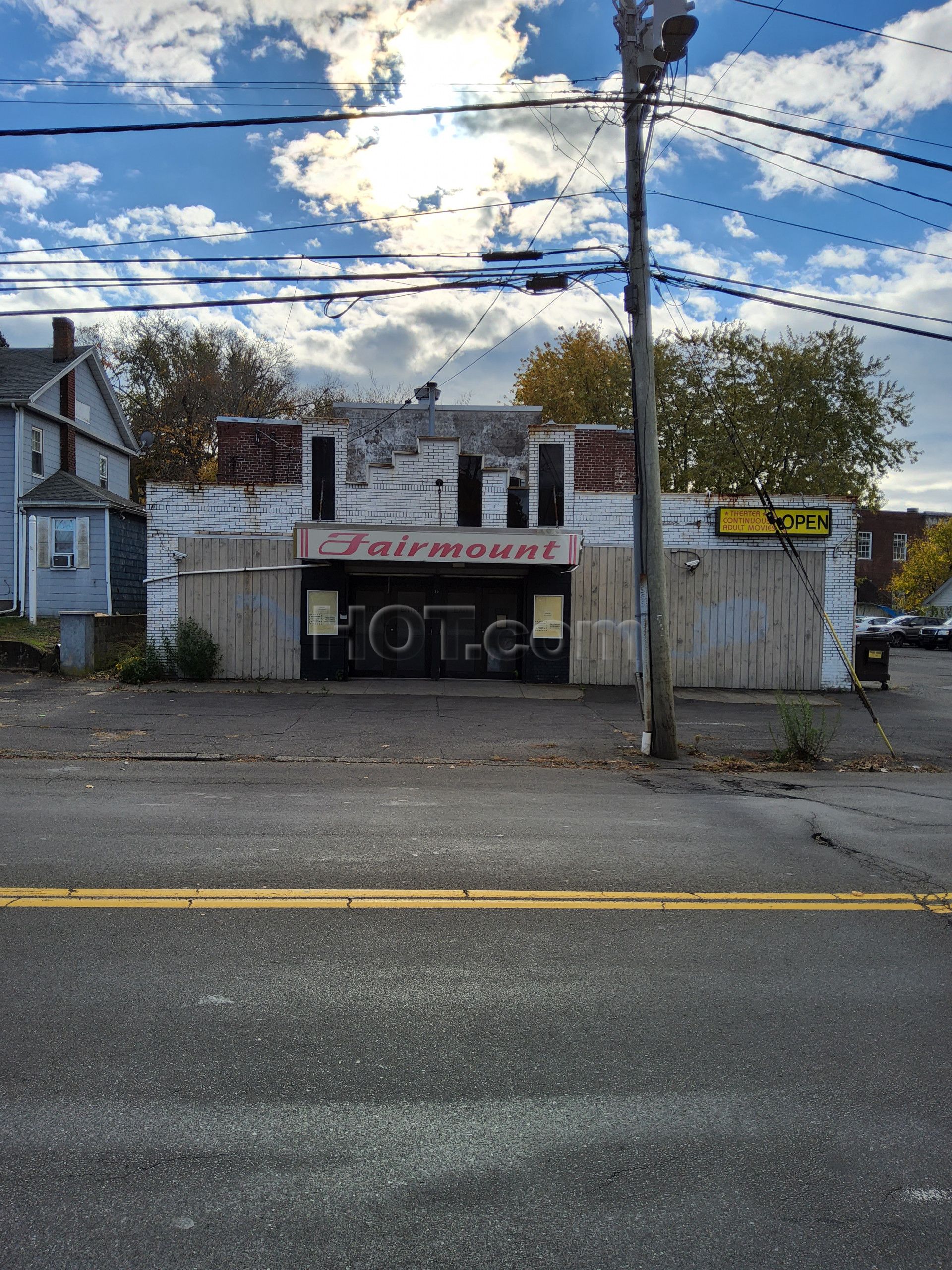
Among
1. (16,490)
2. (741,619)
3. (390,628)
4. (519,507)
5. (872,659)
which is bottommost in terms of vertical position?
(872,659)

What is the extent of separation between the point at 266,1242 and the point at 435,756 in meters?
9.25

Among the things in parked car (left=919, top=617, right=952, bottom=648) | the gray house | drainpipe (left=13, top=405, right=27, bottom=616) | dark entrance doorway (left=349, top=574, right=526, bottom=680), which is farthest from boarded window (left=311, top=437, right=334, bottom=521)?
parked car (left=919, top=617, right=952, bottom=648)

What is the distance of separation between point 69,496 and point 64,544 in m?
1.52

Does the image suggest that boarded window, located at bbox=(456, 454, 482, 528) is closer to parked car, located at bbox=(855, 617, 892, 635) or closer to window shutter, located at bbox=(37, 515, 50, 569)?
window shutter, located at bbox=(37, 515, 50, 569)

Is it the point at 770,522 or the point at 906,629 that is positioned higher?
the point at 770,522

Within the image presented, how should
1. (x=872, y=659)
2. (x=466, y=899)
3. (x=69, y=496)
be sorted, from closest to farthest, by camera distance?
(x=466, y=899) → (x=872, y=659) → (x=69, y=496)

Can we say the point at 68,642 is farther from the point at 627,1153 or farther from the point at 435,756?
the point at 627,1153

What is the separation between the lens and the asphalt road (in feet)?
8.50

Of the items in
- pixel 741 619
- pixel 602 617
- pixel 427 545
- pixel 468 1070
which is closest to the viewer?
pixel 468 1070

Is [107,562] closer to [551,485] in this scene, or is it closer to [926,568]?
[551,485]

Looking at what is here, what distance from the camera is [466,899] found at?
5.38 meters

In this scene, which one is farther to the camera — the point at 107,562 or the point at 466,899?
the point at 107,562

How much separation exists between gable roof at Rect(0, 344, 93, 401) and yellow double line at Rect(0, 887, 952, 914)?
25.0 m

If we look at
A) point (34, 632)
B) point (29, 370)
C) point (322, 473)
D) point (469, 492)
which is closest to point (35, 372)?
point (29, 370)
